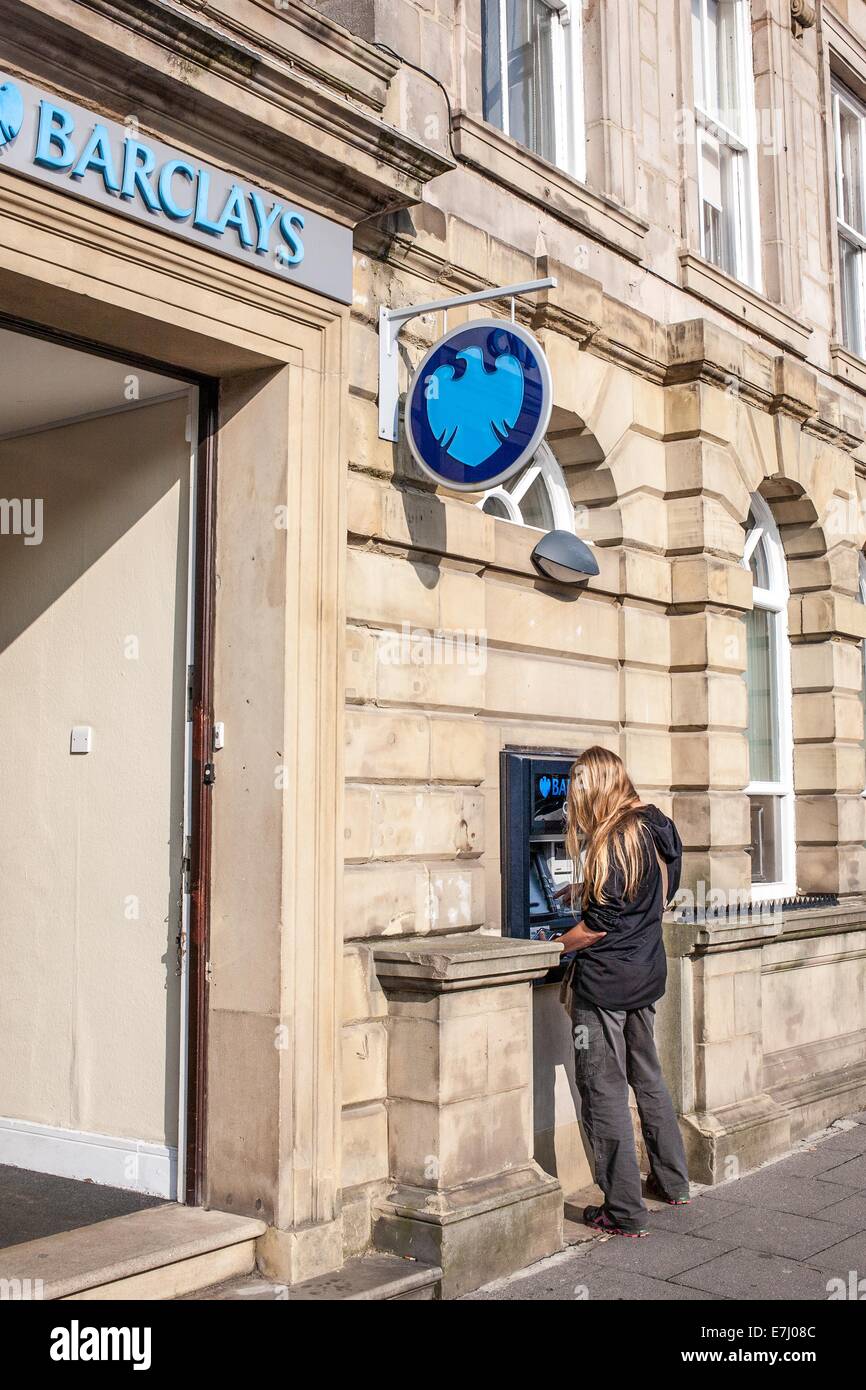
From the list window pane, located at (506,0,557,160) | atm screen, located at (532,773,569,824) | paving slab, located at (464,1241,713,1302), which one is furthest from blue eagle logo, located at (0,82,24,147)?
paving slab, located at (464,1241,713,1302)

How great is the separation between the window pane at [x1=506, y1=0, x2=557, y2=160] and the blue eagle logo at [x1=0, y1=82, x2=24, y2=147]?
383cm

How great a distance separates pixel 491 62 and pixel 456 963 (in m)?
4.84

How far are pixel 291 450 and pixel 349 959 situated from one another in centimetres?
200

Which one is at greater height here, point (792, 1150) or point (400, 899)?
point (400, 899)

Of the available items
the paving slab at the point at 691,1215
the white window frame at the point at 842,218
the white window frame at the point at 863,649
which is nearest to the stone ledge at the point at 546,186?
the white window frame at the point at 842,218

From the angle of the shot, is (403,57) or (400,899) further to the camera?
(403,57)

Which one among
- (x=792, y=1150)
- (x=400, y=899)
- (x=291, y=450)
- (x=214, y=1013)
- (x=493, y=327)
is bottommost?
(x=792, y=1150)

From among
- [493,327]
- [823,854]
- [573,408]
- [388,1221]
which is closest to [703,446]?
[573,408]

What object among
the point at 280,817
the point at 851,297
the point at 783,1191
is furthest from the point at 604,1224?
the point at 851,297

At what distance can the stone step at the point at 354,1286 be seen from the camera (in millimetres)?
5066

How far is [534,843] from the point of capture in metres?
6.95

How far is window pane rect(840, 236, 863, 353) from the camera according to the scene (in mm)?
11422
